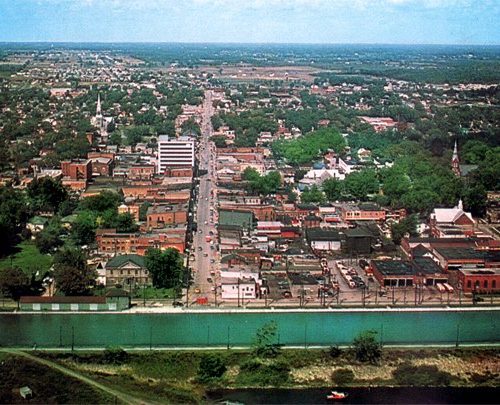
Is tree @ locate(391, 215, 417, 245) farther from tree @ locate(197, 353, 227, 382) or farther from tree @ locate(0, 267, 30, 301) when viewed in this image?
tree @ locate(0, 267, 30, 301)

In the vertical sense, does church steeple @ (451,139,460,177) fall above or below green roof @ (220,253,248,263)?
above

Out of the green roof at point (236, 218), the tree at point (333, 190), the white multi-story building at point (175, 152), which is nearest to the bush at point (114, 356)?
the green roof at point (236, 218)

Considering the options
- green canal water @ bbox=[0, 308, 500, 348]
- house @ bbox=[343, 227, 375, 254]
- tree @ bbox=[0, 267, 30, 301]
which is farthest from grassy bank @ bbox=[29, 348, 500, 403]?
house @ bbox=[343, 227, 375, 254]

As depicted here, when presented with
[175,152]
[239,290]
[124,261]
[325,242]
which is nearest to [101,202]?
[124,261]

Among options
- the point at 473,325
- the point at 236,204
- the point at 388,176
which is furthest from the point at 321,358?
the point at 388,176

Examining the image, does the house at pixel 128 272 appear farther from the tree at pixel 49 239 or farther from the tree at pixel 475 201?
the tree at pixel 475 201
